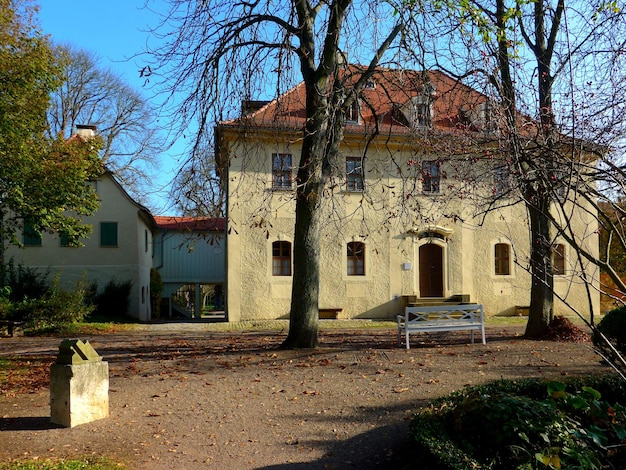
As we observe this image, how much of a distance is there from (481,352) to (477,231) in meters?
11.9

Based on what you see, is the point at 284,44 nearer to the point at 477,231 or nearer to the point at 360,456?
the point at 360,456

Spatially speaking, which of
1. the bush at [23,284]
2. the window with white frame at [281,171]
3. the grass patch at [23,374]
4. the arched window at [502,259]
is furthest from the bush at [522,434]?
the bush at [23,284]

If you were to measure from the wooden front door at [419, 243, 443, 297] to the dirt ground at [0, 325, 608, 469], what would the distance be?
29.3 ft

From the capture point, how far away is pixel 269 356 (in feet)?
32.7

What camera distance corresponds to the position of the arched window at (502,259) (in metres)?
21.9

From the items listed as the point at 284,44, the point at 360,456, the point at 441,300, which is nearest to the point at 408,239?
the point at 441,300

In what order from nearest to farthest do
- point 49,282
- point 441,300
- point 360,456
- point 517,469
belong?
point 517,469 < point 360,456 < point 441,300 < point 49,282

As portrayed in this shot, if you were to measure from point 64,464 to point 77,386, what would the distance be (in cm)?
137

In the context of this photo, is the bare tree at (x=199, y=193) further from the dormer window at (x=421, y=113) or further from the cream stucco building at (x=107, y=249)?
the cream stucco building at (x=107, y=249)

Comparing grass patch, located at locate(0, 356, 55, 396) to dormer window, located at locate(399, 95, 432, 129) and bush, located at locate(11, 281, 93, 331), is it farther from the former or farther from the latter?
dormer window, located at locate(399, 95, 432, 129)

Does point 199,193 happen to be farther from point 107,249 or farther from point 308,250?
point 107,249

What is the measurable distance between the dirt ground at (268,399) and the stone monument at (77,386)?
0.15m

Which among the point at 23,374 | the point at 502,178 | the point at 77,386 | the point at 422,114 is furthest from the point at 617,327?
the point at 23,374

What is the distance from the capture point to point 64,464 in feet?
15.7
